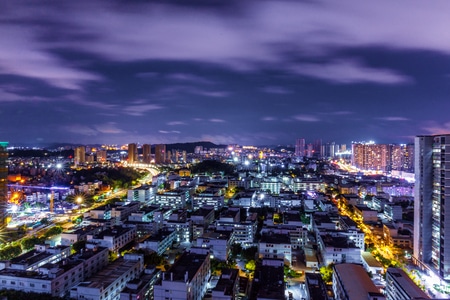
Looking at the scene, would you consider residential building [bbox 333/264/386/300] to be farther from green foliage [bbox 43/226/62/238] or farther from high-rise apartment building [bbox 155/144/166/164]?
high-rise apartment building [bbox 155/144/166/164]

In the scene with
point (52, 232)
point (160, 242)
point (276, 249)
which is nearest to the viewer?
point (276, 249)

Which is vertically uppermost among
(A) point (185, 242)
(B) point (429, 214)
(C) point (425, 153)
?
(C) point (425, 153)

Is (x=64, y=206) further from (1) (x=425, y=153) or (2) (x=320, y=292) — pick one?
(1) (x=425, y=153)

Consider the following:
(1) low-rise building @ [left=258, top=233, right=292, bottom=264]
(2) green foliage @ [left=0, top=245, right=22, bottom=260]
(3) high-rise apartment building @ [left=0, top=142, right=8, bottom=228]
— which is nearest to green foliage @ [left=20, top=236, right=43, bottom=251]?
(2) green foliage @ [left=0, top=245, right=22, bottom=260]

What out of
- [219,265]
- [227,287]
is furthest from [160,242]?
[227,287]

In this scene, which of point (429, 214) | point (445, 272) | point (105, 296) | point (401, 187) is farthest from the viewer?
point (401, 187)

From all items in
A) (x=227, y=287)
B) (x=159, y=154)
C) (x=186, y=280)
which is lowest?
(x=227, y=287)

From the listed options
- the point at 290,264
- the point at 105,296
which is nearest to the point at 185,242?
the point at 290,264

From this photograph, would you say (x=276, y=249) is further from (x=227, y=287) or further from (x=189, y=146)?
(x=189, y=146)
